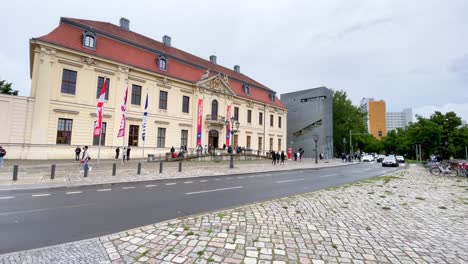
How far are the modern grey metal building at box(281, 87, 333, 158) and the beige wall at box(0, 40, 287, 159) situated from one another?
28.8 m

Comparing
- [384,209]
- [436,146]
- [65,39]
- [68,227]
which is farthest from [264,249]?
[436,146]

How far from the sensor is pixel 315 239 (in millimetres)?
3711

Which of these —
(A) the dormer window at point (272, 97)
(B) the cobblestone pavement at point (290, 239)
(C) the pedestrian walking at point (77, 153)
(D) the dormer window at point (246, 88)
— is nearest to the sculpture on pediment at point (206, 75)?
(D) the dormer window at point (246, 88)

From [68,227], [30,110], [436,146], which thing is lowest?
[68,227]

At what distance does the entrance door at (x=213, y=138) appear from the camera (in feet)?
114

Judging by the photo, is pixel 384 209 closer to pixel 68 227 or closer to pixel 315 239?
pixel 315 239

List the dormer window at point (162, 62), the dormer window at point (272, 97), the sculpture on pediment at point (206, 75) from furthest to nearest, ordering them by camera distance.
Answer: the dormer window at point (272, 97), the sculpture on pediment at point (206, 75), the dormer window at point (162, 62)

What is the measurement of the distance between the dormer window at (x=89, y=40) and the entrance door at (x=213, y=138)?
18.5 meters

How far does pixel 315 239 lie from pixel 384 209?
11.5 feet

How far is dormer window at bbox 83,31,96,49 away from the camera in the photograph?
23.1m

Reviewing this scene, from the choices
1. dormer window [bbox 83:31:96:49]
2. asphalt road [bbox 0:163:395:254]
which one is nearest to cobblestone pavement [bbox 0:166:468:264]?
asphalt road [bbox 0:163:395:254]

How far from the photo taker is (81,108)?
22859 mm

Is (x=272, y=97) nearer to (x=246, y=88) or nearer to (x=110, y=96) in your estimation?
(x=246, y=88)

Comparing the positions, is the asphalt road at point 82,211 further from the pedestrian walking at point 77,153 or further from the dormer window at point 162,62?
the dormer window at point 162,62
